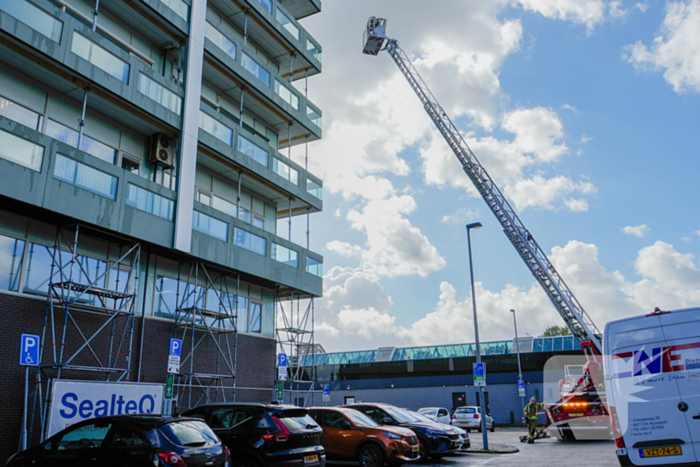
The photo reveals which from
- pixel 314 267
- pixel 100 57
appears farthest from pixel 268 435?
pixel 314 267

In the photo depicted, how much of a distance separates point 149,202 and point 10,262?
13.3 feet

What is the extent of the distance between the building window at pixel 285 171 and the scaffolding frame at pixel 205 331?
480 centimetres

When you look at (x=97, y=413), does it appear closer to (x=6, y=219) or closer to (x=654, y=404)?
(x=6, y=219)

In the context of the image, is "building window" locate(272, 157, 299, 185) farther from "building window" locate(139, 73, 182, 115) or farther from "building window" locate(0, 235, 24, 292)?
"building window" locate(0, 235, 24, 292)

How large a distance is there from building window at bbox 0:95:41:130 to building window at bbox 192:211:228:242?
5.30 metres

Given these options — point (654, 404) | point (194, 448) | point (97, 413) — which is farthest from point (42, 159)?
point (654, 404)

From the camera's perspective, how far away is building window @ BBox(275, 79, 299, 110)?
23.7 meters

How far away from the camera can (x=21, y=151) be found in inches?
517

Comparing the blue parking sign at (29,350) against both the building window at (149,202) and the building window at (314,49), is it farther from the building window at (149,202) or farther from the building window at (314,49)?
the building window at (314,49)

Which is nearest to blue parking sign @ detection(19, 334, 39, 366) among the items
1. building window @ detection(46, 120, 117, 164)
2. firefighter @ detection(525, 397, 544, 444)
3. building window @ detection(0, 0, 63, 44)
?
building window @ detection(46, 120, 117, 164)

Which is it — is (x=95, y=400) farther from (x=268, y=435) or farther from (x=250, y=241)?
(x=250, y=241)

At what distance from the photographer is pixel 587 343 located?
80.2ft

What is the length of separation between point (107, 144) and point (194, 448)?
1180 cm

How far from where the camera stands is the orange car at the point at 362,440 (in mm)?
12781
